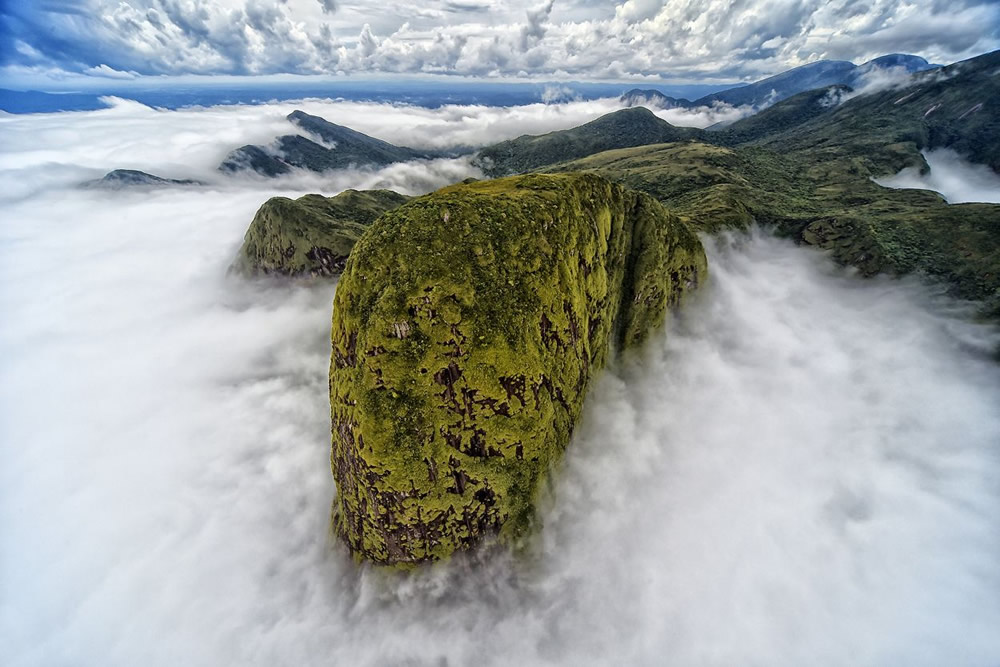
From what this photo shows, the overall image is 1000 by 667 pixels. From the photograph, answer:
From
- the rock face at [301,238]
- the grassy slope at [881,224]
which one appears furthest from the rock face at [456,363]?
the grassy slope at [881,224]

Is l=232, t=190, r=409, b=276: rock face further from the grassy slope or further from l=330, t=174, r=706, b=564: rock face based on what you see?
the grassy slope

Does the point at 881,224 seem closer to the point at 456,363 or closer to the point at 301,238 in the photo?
the point at 456,363

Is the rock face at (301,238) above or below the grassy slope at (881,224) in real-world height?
below

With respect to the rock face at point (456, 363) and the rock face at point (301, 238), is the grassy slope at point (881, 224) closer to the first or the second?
the rock face at point (456, 363)

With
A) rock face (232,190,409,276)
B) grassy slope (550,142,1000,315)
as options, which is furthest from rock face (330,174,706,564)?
grassy slope (550,142,1000,315)

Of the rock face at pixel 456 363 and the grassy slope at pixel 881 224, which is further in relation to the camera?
the grassy slope at pixel 881 224

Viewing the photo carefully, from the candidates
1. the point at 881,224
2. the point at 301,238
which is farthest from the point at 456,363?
the point at 881,224
